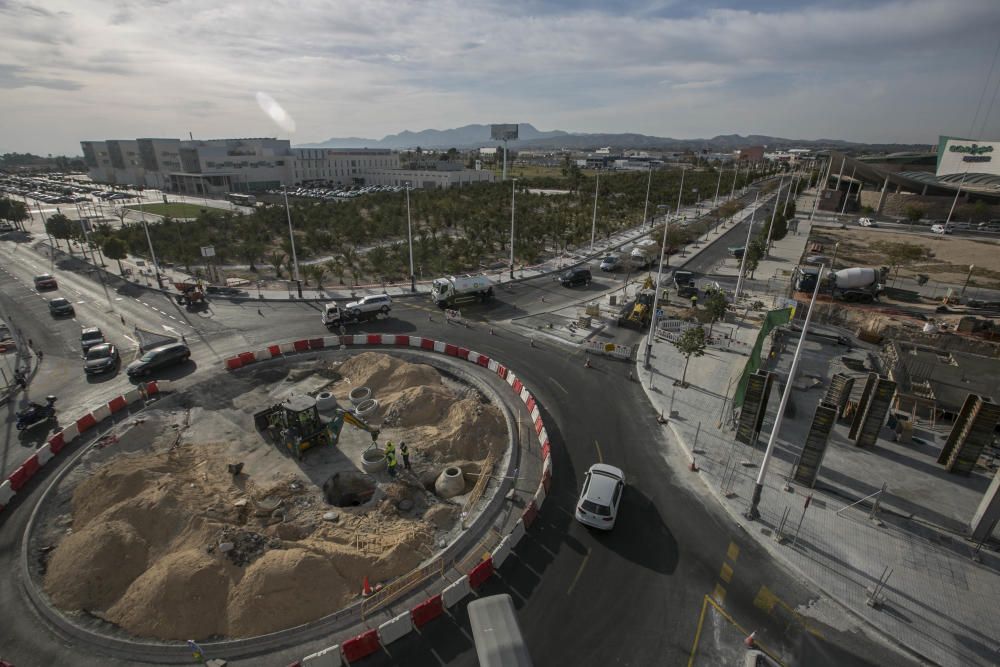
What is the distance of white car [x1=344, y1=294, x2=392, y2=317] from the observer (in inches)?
A: 1451

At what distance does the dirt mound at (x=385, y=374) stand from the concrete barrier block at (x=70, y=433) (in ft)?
42.8

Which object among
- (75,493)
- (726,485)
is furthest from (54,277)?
(726,485)

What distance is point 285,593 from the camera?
46.1 feet

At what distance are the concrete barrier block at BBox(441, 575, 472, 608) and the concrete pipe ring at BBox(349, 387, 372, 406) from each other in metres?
13.6

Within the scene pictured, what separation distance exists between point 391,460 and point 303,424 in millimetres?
4869

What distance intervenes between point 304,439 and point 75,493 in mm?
8788

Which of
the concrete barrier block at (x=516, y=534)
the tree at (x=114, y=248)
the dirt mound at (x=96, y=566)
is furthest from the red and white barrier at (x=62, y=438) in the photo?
the tree at (x=114, y=248)

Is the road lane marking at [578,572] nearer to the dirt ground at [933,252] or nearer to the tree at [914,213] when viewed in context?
the dirt ground at [933,252]

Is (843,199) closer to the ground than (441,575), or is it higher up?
higher up

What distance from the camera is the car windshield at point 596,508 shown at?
16828mm

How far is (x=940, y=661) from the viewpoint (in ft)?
42.5

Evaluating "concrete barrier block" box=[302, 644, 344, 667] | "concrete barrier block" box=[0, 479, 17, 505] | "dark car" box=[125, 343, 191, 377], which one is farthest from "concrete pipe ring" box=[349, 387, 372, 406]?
"concrete barrier block" box=[302, 644, 344, 667]

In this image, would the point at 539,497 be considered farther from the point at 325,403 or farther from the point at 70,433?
the point at 70,433

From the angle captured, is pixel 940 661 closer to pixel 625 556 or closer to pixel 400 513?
pixel 625 556
